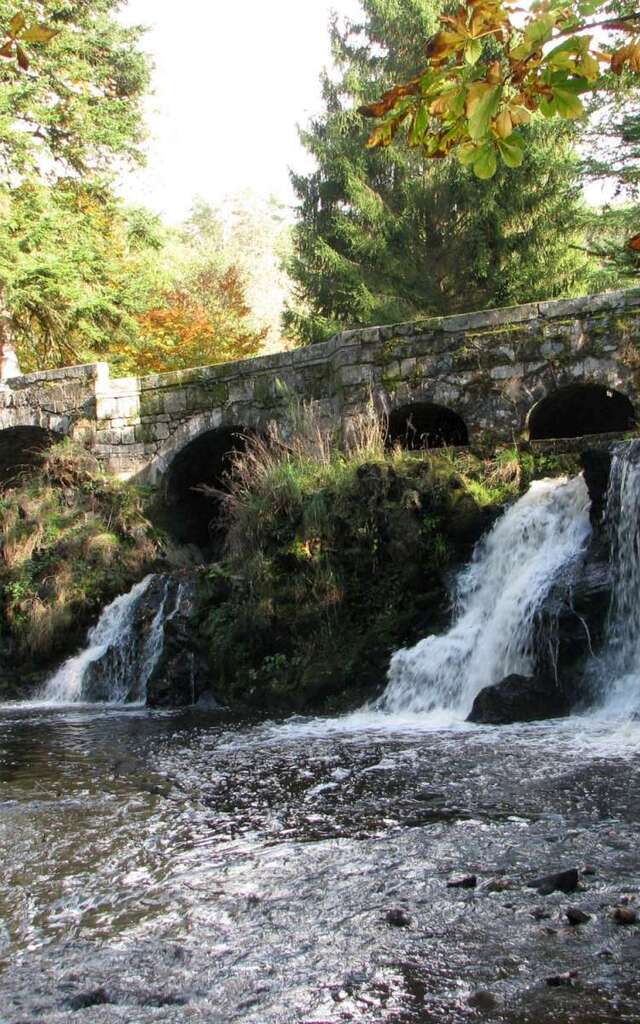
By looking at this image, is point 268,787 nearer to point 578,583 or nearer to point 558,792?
point 558,792

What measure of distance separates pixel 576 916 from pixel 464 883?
0.49m

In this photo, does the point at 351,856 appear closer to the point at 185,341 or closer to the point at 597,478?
the point at 597,478

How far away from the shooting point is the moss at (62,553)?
400 inches

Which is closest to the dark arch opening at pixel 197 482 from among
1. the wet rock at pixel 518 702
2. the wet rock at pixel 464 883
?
the wet rock at pixel 518 702

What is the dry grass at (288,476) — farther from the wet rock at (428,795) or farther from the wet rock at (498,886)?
the wet rock at (498,886)

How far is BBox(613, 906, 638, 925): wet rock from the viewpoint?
2.78 m

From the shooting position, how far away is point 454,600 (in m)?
7.78

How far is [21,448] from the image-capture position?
14.1 m

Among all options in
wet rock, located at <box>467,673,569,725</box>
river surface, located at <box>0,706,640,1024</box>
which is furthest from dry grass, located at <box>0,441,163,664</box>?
wet rock, located at <box>467,673,569,725</box>

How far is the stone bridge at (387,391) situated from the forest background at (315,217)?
386cm

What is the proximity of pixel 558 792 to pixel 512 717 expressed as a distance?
191 centimetres

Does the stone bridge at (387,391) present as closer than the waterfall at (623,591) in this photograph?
No

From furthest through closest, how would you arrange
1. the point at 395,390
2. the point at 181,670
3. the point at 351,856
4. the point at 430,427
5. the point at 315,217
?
the point at 315,217, the point at 430,427, the point at 395,390, the point at 181,670, the point at 351,856

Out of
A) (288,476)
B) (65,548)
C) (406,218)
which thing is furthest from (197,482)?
(406,218)
